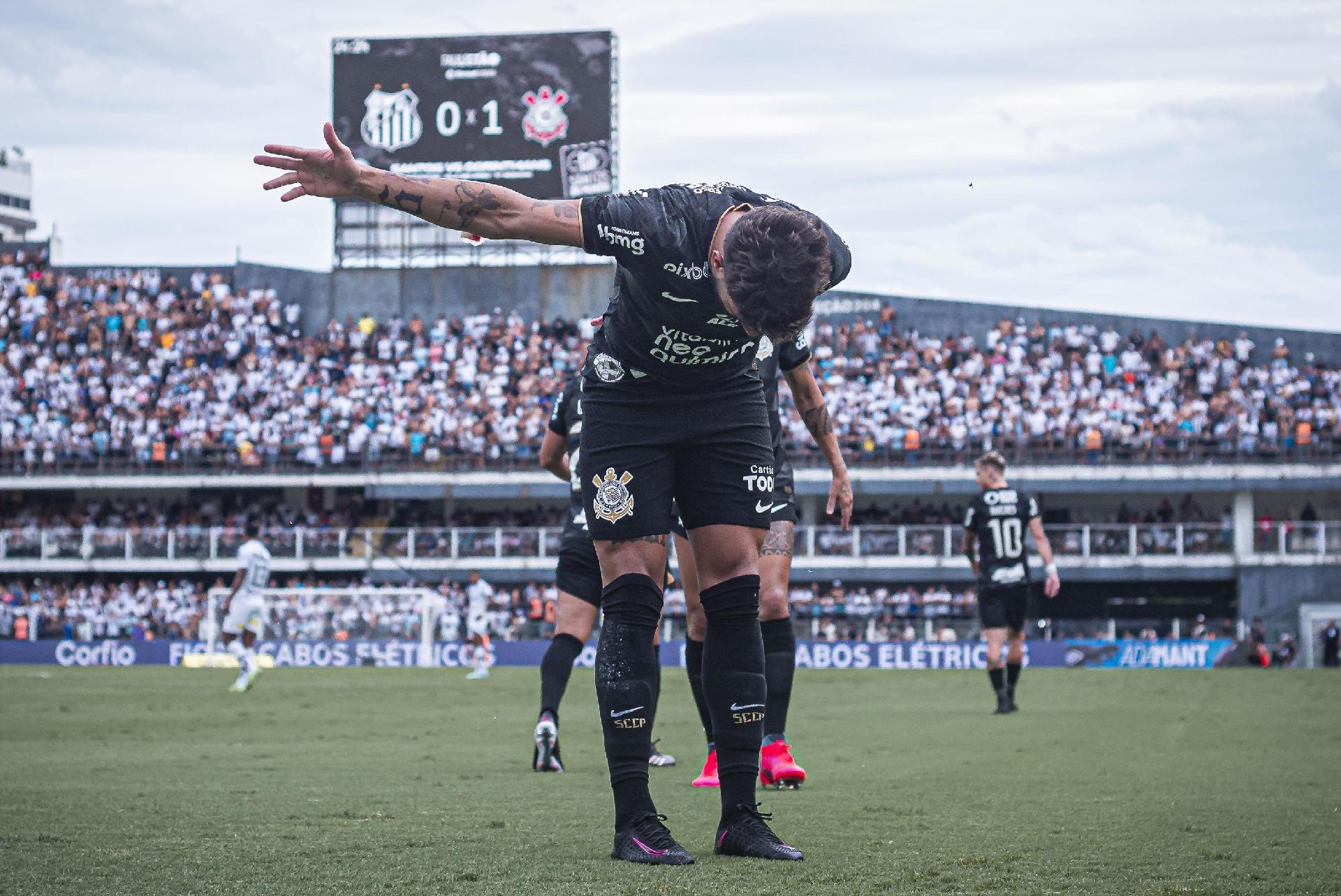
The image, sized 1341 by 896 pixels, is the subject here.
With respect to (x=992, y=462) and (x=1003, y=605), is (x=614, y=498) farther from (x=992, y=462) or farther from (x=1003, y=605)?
(x=1003, y=605)

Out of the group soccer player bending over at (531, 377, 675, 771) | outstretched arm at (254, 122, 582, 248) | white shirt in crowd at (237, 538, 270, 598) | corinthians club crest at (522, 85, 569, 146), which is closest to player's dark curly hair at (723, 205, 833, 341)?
outstretched arm at (254, 122, 582, 248)

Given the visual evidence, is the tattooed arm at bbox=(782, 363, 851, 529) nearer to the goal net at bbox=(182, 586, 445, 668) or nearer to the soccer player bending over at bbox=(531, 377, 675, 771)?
the soccer player bending over at bbox=(531, 377, 675, 771)

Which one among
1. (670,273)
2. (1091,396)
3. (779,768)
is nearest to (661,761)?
(779,768)

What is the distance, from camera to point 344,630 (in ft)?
108

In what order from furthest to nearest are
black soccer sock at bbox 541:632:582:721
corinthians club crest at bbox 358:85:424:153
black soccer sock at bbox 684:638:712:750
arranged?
corinthians club crest at bbox 358:85:424:153
black soccer sock at bbox 541:632:582:721
black soccer sock at bbox 684:638:712:750

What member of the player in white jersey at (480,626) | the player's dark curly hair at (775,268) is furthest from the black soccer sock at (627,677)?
the player in white jersey at (480,626)

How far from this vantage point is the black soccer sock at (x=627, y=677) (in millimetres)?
4852

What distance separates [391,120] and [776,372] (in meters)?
43.3

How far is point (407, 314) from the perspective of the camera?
1921 inches

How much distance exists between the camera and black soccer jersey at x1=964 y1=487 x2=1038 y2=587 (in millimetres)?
15062

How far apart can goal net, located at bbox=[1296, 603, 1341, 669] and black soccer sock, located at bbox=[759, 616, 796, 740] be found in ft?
103

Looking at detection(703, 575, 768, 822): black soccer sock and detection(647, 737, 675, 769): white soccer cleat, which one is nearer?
detection(703, 575, 768, 822): black soccer sock

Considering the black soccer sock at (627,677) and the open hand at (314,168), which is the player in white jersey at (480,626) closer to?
the black soccer sock at (627,677)

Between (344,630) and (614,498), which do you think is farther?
(344,630)
